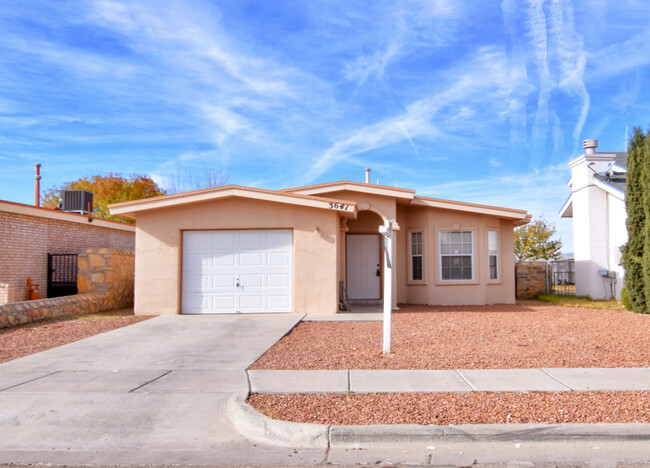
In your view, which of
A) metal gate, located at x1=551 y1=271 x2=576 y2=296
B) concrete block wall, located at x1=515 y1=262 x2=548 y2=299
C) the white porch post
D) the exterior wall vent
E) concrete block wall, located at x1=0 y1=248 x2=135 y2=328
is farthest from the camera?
metal gate, located at x1=551 y1=271 x2=576 y2=296

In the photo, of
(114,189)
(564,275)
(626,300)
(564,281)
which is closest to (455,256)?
(626,300)

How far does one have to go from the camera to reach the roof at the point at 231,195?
516 inches

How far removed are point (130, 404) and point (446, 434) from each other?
11.6 feet

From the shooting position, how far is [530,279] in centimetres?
2014

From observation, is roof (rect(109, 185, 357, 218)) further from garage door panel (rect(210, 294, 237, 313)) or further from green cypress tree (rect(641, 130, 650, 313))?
green cypress tree (rect(641, 130, 650, 313))

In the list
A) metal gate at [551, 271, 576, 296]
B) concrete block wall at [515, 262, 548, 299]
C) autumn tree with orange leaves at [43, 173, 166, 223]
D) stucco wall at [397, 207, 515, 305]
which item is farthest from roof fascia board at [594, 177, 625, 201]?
autumn tree with orange leaves at [43, 173, 166, 223]

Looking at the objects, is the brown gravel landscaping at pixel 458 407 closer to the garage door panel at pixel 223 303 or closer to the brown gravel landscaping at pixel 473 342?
the brown gravel landscaping at pixel 473 342

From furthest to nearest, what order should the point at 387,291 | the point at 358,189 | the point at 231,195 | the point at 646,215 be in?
the point at 358,189 → the point at 646,215 → the point at 231,195 → the point at 387,291

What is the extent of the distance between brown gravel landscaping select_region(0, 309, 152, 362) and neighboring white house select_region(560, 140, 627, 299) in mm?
14089

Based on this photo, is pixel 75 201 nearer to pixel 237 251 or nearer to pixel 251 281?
pixel 237 251

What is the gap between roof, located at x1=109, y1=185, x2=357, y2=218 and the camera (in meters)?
13.1

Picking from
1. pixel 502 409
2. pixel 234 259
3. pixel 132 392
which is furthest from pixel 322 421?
pixel 234 259

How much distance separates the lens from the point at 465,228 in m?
16.2

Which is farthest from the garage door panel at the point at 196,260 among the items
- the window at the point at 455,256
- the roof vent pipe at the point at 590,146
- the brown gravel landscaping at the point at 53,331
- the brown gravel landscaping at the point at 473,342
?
the roof vent pipe at the point at 590,146
